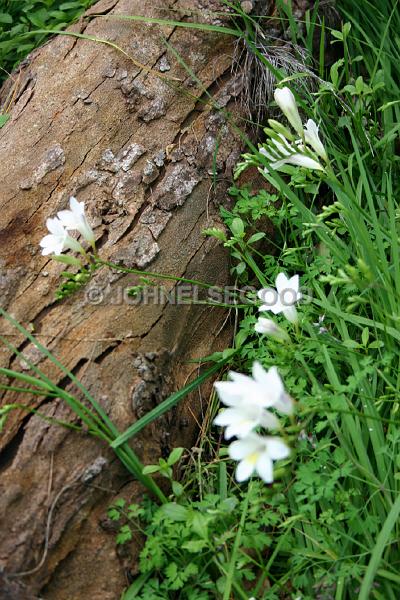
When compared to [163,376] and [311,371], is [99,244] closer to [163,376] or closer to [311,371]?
[163,376]

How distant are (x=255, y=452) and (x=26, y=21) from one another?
288 centimetres

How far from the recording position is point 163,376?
7.75ft

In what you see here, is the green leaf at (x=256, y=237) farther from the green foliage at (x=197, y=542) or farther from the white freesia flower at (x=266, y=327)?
the green foliage at (x=197, y=542)

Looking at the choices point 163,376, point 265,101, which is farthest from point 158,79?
point 163,376

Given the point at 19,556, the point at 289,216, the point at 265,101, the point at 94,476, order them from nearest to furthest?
the point at 19,556 → the point at 94,476 → the point at 289,216 → the point at 265,101

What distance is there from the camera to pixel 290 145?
233cm

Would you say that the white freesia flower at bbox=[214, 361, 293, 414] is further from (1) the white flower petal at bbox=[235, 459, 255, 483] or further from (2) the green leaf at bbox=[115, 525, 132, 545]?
(2) the green leaf at bbox=[115, 525, 132, 545]

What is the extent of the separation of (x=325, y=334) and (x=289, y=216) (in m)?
0.63

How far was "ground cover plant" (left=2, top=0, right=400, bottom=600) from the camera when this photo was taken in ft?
6.30

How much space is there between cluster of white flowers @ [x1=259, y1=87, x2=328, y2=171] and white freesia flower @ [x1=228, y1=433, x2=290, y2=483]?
3.27 ft

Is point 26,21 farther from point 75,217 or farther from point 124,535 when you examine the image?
point 124,535

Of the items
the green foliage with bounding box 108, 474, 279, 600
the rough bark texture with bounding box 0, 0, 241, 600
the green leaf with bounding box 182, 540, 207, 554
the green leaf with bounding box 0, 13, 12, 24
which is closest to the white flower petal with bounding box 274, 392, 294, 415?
the green foliage with bounding box 108, 474, 279, 600

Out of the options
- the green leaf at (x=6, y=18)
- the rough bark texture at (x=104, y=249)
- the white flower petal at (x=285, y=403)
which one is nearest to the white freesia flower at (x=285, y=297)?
the rough bark texture at (x=104, y=249)

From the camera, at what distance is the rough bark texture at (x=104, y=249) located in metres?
2.02
